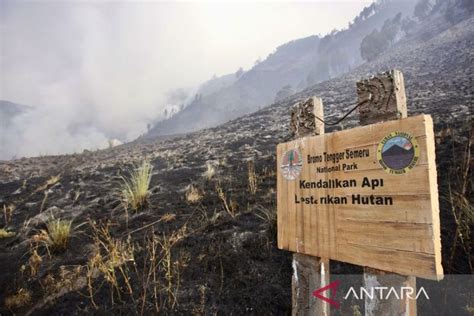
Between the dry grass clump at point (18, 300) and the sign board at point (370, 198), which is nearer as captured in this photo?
the sign board at point (370, 198)

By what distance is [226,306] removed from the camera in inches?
99.7

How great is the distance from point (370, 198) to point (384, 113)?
459 millimetres

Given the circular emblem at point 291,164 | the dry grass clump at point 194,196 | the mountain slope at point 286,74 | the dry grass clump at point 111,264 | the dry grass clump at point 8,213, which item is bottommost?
the dry grass clump at point 111,264

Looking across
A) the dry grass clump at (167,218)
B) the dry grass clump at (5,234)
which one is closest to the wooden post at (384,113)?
the dry grass clump at (167,218)

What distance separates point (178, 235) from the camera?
3.56 metres

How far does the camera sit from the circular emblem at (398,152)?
1.34 m

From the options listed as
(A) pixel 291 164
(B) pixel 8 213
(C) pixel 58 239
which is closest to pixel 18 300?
(C) pixel 58 239

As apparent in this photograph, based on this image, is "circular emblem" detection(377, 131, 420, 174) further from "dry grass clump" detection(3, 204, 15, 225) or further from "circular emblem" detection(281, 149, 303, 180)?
"dry grass clump" detection(3, 204, 15, 225)

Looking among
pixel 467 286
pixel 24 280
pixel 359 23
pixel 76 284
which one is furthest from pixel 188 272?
pixel 359 23

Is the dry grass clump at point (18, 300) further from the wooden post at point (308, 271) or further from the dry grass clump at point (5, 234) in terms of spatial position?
the wooden post at point (308, 271)

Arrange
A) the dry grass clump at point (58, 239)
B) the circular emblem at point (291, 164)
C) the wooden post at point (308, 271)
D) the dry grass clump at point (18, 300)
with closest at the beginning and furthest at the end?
1. the wooden post at point (308, 271)
2. the circular emblem at point (291, 164)
3. the dry grass clump at point (18, 300)
4. the dry grass clump at point (58, 239)

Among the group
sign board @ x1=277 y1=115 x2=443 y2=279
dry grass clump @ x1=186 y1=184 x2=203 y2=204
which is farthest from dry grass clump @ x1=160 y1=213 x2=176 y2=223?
sign board @ x1=277 y1=115 x2=443 y2=279

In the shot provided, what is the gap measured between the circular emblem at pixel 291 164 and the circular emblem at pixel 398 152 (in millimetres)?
552

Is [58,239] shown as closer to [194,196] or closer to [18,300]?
[18,300]
